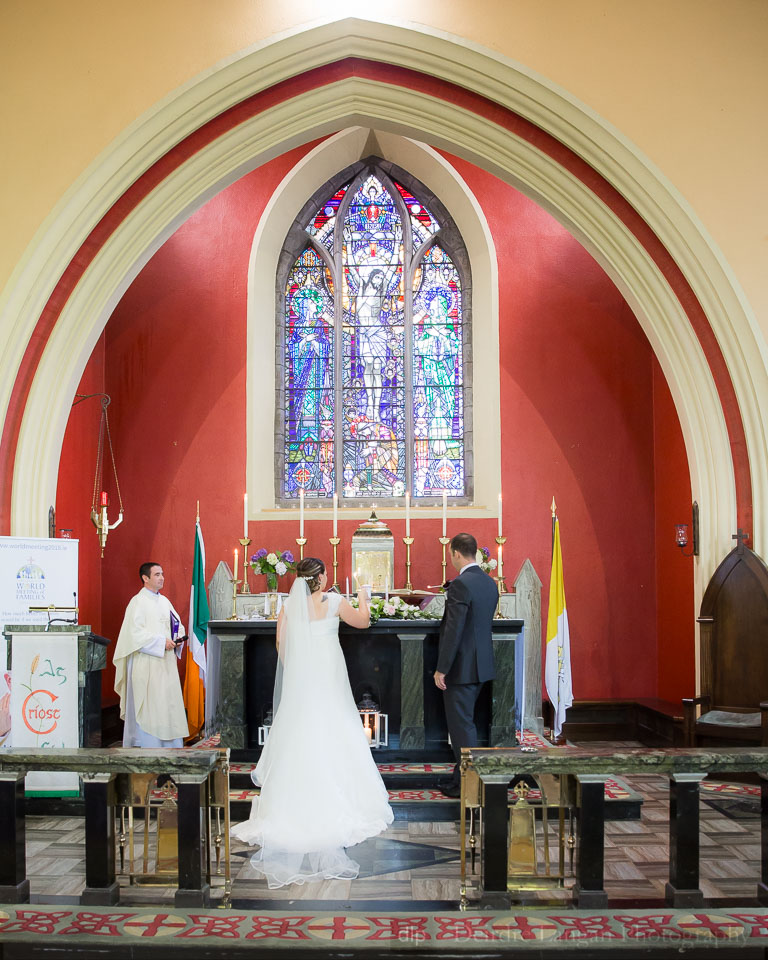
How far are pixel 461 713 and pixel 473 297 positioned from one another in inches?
199

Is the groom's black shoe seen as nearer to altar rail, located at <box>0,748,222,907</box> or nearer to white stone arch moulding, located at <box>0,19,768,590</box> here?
altar rail, located at <box>0,748,222,907</box>

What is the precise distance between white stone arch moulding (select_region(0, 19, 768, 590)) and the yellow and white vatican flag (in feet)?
4.45

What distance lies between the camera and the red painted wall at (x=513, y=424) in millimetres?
9102

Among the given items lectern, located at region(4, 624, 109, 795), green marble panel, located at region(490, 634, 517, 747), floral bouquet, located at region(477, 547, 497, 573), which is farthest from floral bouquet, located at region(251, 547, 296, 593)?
lectern, located at region(4, 624, 109, 795)

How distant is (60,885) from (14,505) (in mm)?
3291

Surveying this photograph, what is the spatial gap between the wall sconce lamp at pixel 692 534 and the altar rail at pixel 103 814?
14.7 ft

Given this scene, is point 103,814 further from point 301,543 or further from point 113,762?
point 301,543

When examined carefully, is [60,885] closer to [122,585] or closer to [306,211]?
[122,585]

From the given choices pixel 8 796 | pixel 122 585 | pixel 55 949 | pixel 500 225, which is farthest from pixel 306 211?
pixel 55 949

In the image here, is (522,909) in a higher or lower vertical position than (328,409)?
lower

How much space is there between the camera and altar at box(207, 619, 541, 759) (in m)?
6.78

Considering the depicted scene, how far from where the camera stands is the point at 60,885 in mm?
4438

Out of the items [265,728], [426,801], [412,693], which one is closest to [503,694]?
[412,693]

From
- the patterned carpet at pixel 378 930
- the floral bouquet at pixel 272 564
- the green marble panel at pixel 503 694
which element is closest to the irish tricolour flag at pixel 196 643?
the floral bouquet at pixel 272 564
